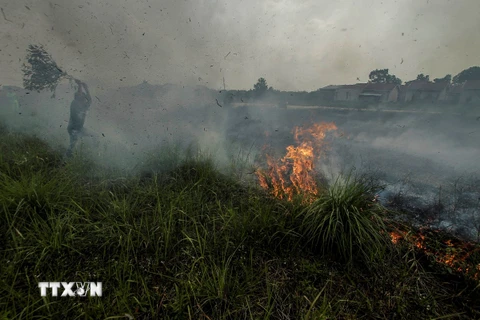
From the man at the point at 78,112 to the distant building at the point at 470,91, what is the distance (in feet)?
88.4

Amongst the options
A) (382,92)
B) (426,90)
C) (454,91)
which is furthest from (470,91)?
(382,92)

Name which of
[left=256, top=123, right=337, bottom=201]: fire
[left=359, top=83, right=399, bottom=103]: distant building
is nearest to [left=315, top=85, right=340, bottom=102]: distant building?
[left=359, top=83, right=399, bottom=103]: distant building

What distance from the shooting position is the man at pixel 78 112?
19.9ft

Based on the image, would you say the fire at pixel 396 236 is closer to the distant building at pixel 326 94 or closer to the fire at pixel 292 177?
the fire at pixel 292 177

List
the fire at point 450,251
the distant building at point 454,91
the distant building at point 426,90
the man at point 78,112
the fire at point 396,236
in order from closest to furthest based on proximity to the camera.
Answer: the fire at point 450,251 < the fire at point 396,236 < the man at point 78,112 < the distant building at point 454,91 < the distant building at point 426,90

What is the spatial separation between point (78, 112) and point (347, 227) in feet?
23.9

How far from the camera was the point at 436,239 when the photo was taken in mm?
2918

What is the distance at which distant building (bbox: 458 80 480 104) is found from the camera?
18.9 metres

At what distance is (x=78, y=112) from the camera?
6109mm

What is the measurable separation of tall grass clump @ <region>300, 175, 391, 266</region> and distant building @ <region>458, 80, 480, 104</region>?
79.9 ft

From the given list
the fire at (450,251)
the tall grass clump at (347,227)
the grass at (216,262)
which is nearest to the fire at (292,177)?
the grass at (216,262)

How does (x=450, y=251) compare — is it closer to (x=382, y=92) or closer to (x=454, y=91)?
(x=454, y=91)

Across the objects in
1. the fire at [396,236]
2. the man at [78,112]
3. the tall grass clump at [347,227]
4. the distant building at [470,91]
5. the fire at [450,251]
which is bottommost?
the fire at [450,251]

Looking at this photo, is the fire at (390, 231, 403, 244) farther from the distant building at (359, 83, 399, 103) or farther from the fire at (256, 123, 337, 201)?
the distant building at (359, 83, 399, 103)
